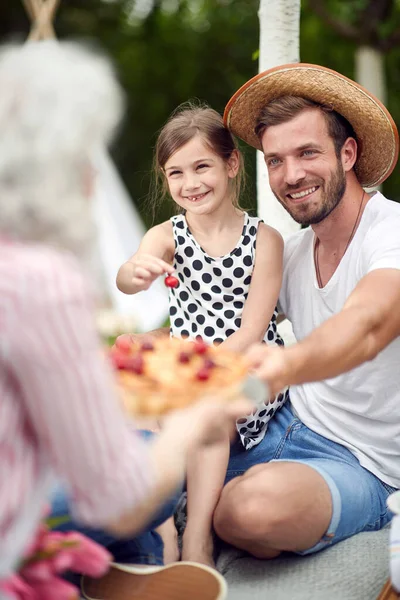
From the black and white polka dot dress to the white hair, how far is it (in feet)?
4.87

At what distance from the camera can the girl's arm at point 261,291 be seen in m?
2.69

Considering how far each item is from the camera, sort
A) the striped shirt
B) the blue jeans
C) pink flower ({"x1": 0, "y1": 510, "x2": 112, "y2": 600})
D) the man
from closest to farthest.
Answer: the striped shirt, pink flower ({"x1": 0, "y1": 510, "x2": 112, "y2": 600}), the blue jeans, the man

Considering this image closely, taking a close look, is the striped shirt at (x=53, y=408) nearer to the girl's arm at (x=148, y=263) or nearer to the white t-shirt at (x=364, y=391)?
the girl's arm at (x=148, y=263)

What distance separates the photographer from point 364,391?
8.38 ft

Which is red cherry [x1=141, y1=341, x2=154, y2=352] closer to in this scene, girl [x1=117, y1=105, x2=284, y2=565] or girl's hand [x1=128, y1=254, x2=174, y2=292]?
girl's hand [x1=128, y1=254, x2=174, y2=292]

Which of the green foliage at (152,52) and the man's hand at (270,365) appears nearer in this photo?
the man's hand at (270,365)

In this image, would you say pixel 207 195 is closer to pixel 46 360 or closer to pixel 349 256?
pixel 349 256

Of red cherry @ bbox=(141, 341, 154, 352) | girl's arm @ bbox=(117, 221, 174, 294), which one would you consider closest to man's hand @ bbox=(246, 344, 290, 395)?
red cherry @ bbox=(141, 341, 154, 352)

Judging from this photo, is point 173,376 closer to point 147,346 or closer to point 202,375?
point 202,375

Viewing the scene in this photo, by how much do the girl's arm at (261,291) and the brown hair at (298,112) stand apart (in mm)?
407

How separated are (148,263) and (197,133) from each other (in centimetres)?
77

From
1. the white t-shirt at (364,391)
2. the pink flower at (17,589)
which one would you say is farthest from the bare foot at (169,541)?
the pink flower at (17,589)

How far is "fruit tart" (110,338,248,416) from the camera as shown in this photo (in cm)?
149

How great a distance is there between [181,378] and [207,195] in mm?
1435
